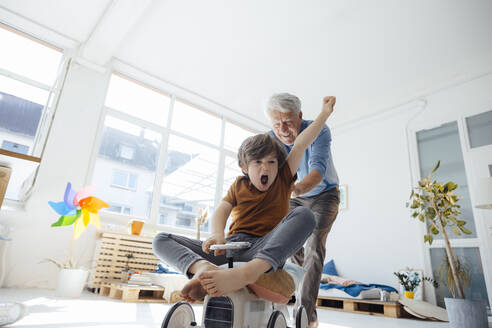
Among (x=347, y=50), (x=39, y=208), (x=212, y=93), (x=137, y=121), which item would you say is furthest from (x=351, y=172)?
(x=39, y=208)

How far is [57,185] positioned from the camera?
326cm

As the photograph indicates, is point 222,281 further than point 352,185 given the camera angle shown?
No

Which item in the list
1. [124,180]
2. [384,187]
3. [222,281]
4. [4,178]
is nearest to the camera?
[222,281]

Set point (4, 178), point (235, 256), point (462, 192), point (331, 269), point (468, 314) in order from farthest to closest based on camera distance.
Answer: point (331, 269) < point (462, 192) < point (468, 314) < point (4, 178) < point (235, 256)

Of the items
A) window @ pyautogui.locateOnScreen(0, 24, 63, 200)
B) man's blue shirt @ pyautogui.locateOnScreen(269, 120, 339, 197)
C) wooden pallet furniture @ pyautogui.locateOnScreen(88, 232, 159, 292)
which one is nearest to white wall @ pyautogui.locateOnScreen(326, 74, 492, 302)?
man's blue shirt @ pyautogui.locateOnScreen(269, 120, 339, 197)

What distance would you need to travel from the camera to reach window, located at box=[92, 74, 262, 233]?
151 inches

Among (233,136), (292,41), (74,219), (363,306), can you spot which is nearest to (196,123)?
(233,136)

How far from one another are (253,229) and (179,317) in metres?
0.37

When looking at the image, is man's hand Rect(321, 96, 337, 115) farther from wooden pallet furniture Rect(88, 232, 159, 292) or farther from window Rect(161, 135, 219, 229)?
window Rect(161, 135, 219, 229)

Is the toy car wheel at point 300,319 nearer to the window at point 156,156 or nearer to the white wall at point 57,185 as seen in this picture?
the window at point 156,156

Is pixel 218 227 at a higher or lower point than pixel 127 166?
lower

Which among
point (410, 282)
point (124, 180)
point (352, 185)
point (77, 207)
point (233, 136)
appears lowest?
point (410, 282)

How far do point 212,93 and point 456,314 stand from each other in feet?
12.6

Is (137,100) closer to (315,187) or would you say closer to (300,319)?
(315,187)
